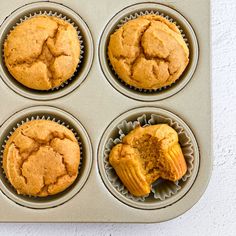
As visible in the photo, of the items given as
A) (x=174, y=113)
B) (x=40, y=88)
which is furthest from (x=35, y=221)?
(x=174, y=113)

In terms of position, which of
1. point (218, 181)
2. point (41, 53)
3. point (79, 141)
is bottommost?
point (218, 181)

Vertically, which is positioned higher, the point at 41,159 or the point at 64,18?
the point at 64,18

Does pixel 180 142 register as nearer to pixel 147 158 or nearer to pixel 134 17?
pixel 147 158

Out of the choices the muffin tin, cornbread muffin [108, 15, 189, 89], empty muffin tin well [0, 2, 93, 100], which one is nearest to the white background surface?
the muffin tin

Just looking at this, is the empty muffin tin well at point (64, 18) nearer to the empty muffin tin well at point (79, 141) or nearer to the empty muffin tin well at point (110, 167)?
the empty muffin tin well at point (79, 141)

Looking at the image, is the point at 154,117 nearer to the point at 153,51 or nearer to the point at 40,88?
the point at 153,51

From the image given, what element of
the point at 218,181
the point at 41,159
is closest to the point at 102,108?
the point at 41,159

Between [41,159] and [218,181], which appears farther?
[218,181]
